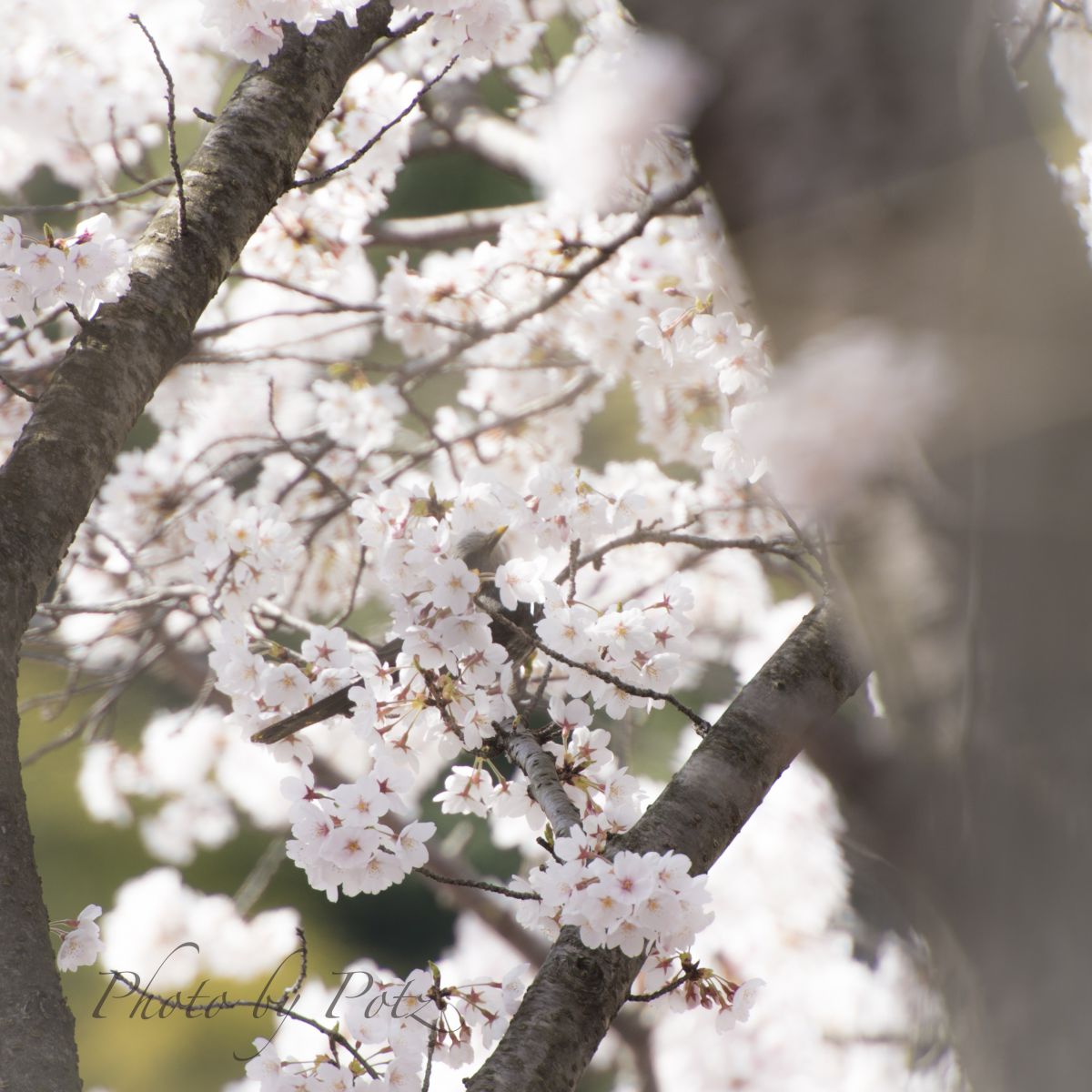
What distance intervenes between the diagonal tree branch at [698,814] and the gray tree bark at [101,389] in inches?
15.0

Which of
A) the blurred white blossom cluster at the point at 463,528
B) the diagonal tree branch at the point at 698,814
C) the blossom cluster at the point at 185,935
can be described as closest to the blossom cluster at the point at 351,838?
the blurred white blossom cluster at the point at 463,528

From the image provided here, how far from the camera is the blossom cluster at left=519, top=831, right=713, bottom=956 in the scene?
3.03 ft

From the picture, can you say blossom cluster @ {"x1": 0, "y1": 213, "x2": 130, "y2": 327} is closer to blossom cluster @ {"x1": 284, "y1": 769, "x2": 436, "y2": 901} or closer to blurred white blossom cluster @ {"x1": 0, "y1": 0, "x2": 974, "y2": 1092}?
blurred white blossom cluster @ {"x1": 0, "y1": 0, "x2": 974, "y2": 1092}

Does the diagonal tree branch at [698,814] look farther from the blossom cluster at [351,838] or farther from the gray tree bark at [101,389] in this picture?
the gray tree bark at [101,389]

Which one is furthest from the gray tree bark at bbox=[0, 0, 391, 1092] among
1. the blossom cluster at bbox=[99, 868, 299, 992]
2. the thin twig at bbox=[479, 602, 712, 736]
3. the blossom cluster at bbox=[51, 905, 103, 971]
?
the blossom cluster at bbox=[99, 868, 299, 992]

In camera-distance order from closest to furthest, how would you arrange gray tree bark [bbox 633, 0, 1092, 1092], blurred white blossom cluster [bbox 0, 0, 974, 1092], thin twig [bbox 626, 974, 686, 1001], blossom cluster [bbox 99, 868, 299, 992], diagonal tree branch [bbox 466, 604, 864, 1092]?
gray tree bark [bbox 633, 0, 1092, 1092], diagonal tree branch [bbox 466, 604, 864, 1092], thin twig [bbox 626, 974, 686, 1001], blurred white blossom cluster [bbox 0, 0, 974, 1092], blossom cluster [bbox 99, 868, 299, 992]

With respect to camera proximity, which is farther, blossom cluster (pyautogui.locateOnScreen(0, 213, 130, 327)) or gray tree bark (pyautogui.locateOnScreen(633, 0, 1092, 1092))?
blossom cluster (pyautogui.locateOnScreen(0, 213, 130, 327))

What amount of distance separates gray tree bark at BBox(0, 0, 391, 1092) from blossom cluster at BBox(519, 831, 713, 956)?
455mm

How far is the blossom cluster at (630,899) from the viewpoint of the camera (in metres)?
0.92

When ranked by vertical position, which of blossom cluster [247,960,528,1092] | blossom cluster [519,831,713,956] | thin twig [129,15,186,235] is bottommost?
blossom cluster [247,960,528,1092]

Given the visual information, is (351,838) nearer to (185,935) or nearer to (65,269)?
(65,269)

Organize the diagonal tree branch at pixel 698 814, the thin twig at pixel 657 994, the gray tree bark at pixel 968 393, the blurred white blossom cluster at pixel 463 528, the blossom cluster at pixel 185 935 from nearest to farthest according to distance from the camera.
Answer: the gray tree bark at pixel 968 393, the diagonal tree branch at pixel 698 814, the thin twig at pixel 657 994, the blurred white blossom cluster at pixel 463 528, the blossom cluster at pixel 185 935

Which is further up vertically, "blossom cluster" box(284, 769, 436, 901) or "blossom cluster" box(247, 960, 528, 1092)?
"blossom cluster" box(284, 769, 436, 901)

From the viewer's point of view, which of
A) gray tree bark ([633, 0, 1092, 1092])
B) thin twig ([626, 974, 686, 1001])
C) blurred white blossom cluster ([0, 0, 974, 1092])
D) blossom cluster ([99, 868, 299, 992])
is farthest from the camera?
blossom cluster ([99, 868, 299, 992])
